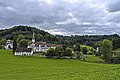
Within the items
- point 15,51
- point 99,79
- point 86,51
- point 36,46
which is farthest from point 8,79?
point 86,51

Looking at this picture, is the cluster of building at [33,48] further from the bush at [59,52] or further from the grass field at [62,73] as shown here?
the grass field at [62,73]

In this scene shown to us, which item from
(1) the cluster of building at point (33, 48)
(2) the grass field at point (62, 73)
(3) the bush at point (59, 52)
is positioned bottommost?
(2) the grass field at point (62, 73)

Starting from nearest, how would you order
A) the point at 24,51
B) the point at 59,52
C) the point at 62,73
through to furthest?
the point at 62,73 < the point at 59,52 < the point at 24,51

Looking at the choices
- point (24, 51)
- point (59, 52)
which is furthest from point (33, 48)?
point (59, 52)

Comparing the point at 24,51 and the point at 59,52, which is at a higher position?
the point at 24,51

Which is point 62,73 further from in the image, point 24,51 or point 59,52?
point 24,51

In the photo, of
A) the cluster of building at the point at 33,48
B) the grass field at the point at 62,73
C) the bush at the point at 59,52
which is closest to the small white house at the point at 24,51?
the cluster of building at the point at 33,48

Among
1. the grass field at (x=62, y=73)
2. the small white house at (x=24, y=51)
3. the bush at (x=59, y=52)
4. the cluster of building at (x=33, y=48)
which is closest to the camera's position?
the grass field at (x=62, y=73)

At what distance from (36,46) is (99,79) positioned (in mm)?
141086

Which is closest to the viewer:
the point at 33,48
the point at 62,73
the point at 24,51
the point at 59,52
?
the point at 62,73

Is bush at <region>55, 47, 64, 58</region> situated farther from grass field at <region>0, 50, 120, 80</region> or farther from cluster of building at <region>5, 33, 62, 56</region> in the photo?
grass field at <region>0, 50, 120, 80</region>

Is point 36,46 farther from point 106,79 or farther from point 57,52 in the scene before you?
point 106,79

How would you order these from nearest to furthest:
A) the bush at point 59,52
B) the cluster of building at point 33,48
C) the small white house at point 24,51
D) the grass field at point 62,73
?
the grass field at point 62,73, the bush at point 59,52, the small white house at point 24,51, the cluster of building at point 33,48

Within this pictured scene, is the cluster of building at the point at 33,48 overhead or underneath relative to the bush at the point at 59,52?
overhead
